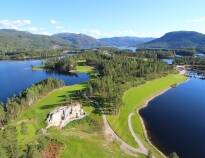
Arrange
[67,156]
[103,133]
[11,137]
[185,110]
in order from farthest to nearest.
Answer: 1. [185,110]
2. [103,133]
3. [11,137]
4. [67,156]

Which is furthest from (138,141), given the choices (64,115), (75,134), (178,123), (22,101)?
(22,101)

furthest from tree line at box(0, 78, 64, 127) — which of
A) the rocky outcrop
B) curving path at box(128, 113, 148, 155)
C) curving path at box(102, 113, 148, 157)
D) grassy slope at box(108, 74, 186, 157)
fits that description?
curving path at box(128, 113, 148, 155)

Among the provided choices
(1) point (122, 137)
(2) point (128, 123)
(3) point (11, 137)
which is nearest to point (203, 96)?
(2) point (128, 123)

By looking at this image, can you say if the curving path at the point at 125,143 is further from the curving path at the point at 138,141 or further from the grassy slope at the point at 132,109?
the grassy slope at the point at 132,109

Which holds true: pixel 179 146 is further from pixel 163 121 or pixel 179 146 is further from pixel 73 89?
pixel 73 89

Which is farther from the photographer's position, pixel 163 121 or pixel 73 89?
pixel 73 89

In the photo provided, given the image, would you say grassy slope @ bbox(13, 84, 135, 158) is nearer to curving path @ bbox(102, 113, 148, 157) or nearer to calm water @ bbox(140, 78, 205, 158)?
curving path @ bbox(102, 113, 148, 157)

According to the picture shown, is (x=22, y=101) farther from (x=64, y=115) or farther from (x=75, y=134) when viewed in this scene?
(x=75, y=134)
